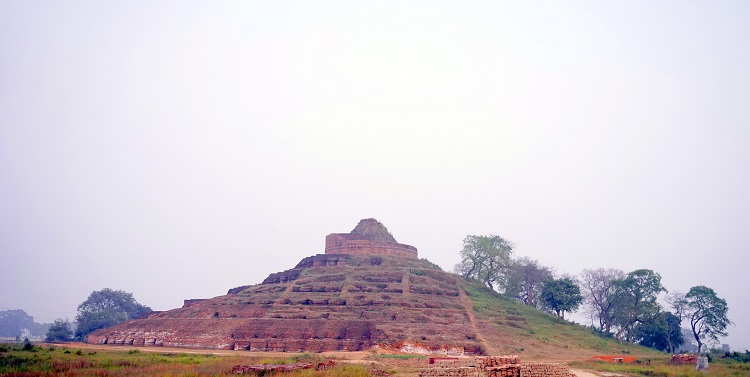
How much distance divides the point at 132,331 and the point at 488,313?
28.0m

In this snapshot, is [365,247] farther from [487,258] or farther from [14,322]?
[14,322]

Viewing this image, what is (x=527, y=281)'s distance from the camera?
218 ft

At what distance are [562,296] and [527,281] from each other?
43.2 ft

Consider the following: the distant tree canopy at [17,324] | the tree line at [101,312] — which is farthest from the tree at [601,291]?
the distant tree canopy at [17,324]

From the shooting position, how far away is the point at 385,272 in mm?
51938

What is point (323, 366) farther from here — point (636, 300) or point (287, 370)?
point (636, 300)

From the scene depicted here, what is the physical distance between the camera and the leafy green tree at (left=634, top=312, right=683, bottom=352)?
5450cm

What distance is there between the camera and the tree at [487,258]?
6438 cm

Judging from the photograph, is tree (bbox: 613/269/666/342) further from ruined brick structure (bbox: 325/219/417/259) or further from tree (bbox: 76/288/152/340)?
tree (bbox: 76/288/152/340)

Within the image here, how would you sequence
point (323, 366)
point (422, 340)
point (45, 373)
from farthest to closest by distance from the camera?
point (422, 340) → point (323, 366) → point (45, 373)

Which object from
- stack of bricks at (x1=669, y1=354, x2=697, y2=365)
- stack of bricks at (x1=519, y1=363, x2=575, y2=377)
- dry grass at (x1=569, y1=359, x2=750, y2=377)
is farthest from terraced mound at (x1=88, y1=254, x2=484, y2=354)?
stack of bricks at (x1=519, y1=363, x2=575, y2=377)

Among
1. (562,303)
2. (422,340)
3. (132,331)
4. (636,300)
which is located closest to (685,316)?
(636,300)

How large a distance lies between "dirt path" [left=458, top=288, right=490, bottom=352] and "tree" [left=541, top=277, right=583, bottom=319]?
853 centimetres

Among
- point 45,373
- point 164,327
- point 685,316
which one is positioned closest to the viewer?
point 45,373
